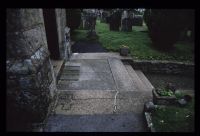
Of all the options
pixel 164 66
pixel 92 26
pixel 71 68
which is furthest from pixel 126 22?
pixel 71 68

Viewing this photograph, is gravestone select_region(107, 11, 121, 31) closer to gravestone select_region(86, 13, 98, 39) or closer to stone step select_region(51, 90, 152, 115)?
gravestone select_region(86, 13, 98, 39)

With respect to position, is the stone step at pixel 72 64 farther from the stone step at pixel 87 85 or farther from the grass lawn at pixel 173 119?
the grass lawn at pixel 173 119

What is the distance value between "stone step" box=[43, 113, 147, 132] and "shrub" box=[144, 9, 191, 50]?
7.59 m

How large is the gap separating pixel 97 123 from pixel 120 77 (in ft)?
11.4

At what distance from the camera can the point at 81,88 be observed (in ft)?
24.5

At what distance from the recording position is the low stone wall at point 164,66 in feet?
36.5

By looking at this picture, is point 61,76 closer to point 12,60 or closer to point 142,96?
point 142,96

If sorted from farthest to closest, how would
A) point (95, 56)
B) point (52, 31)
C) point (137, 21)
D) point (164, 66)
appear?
point (137, 21) → point (95, 56) → point (164, 66) → point (52, 31)

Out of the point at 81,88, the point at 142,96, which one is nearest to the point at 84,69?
the point at 81,88

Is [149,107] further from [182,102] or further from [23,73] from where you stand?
[23,73]

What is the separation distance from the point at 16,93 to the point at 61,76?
3.78 m

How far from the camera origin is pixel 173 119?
5.41m

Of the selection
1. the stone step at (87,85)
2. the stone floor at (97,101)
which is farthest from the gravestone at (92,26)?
the stone step at (87,85)

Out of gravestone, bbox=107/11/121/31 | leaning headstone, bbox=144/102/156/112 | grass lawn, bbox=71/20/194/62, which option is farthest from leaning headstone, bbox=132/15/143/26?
leaning headstone, bbox=144/102/156/112
